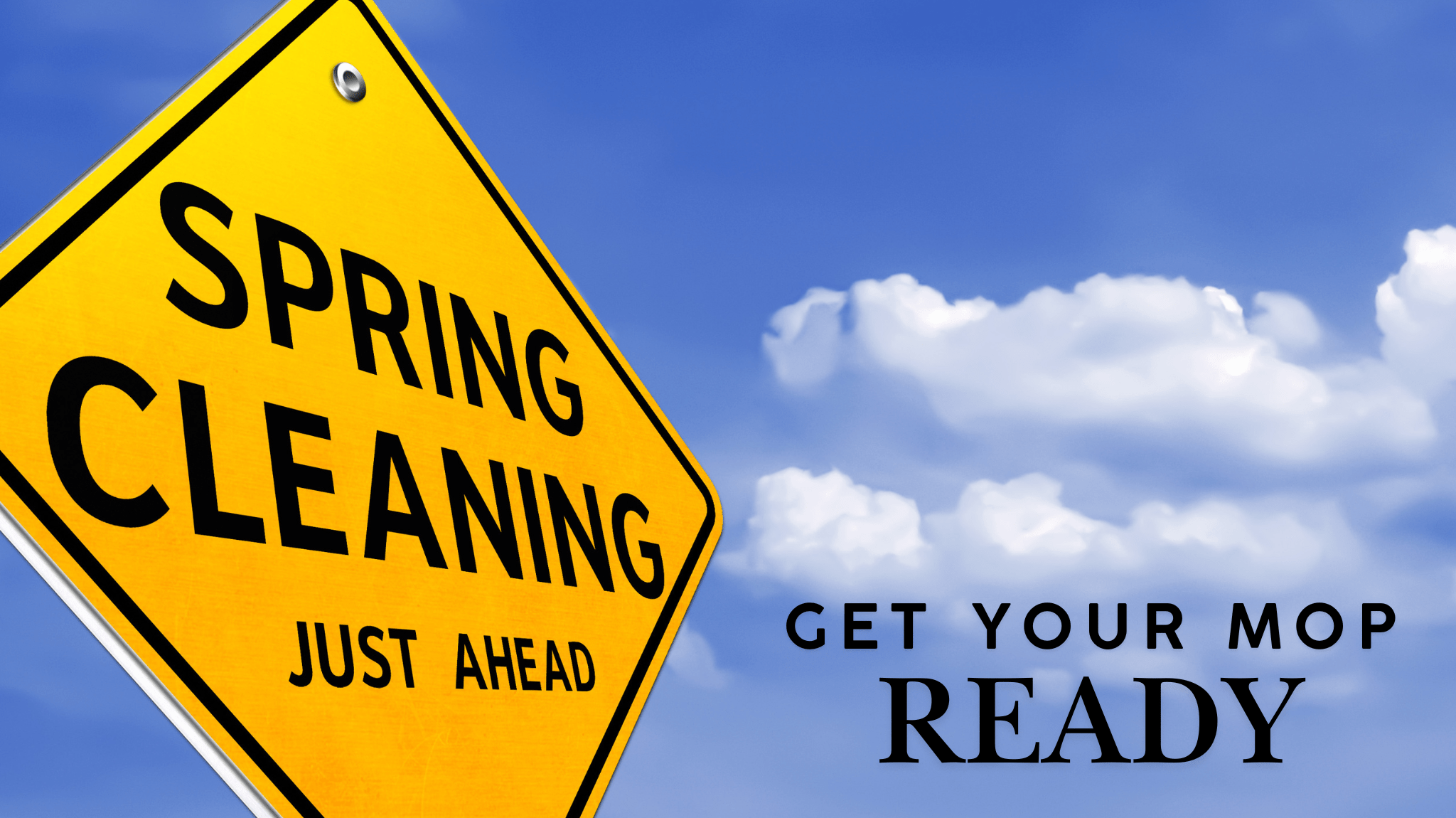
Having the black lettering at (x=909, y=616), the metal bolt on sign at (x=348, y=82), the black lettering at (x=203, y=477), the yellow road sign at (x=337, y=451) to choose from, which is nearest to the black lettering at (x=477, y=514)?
the yellow road sign at (x=337, y=451)

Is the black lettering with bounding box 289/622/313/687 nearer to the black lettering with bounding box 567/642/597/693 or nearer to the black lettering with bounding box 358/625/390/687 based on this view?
the black lettering with bounding box 358/625/390/687

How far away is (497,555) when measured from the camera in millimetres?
2561

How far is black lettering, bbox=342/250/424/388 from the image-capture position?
7.78 ft

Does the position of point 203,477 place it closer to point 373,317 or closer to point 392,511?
point 392,511

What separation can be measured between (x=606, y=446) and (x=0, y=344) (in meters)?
1.48

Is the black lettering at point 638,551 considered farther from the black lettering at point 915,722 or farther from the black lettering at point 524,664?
the black lettering at point 915,722

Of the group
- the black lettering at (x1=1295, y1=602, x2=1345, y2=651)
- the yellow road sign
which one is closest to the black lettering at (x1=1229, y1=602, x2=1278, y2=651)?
the black lettering at (x1=1295, y1=602, x2=1345, y2=651)

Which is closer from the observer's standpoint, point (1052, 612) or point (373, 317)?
point (373, 317)

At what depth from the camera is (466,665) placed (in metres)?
2.40

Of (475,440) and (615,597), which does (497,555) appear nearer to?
(475,440)

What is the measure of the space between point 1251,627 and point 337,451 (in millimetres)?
4882

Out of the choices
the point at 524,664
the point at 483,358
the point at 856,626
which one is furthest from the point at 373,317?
the point at 856,626

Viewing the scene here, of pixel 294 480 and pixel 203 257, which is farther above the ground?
pixel 203 257

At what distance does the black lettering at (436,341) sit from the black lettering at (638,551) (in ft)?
2.02
